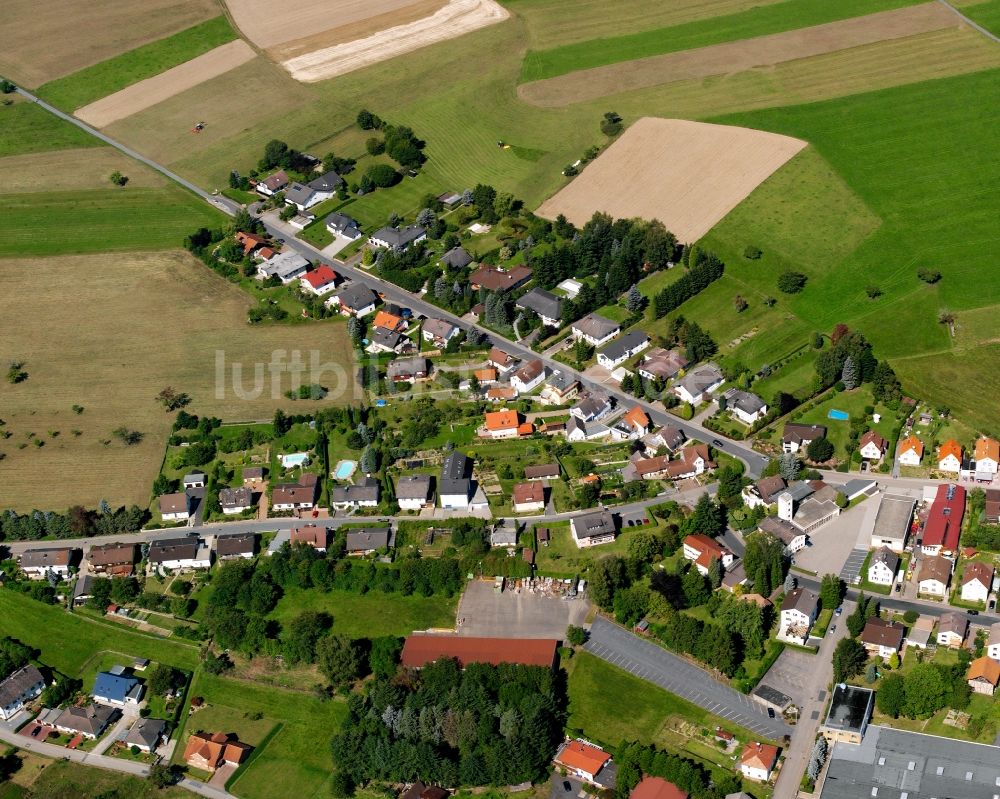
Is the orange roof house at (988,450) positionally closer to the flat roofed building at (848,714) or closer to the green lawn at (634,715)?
the flat roofed building at (848,714)

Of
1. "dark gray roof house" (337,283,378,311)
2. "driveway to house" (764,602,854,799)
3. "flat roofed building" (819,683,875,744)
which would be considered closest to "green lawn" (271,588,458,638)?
"driveway to house" (764,602,854,799)

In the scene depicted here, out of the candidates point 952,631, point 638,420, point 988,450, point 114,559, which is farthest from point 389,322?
point 952,631

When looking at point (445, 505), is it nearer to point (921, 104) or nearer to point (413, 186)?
point (413, 186)

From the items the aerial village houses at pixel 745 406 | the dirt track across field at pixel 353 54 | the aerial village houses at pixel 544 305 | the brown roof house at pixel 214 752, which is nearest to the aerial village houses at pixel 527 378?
the aerial village houses at pixel 544 305

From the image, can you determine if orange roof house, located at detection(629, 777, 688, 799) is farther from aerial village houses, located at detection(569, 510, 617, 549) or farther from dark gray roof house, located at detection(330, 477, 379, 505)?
dark gray roof house, located at detection(330, 477, 379, 505)

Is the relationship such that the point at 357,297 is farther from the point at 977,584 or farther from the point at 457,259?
the point at 977,584

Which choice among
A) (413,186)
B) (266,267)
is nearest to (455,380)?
(266,267)
